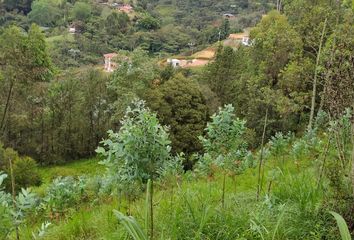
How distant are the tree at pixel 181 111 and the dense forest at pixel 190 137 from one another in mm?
58

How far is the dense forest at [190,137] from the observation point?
2936 mm

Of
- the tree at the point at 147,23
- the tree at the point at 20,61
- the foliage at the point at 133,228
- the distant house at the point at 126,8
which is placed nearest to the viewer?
the foliage at the point at 133,228

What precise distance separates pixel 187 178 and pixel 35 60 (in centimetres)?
2218

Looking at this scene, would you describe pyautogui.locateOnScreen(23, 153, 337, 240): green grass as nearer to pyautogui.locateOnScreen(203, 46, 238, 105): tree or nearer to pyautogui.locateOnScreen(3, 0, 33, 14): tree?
pyautogui.locateOnScreen(203, 46, 238, 105): tree

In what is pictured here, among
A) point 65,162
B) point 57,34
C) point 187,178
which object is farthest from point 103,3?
point 187,178

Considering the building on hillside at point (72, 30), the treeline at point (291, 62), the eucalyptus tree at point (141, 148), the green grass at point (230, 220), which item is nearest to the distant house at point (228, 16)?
the building on hillside at point (72, 30)

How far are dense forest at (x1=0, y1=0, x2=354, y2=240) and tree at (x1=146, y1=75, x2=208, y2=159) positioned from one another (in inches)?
2.3

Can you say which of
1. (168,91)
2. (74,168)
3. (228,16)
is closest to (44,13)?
(228,16)

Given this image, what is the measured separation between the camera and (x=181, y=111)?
17359mm

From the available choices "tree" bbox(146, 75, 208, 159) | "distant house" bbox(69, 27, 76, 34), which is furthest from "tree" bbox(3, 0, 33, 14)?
"tree" bbox(146, 75, 208, 159)

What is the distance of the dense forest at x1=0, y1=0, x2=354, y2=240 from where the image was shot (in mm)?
2936

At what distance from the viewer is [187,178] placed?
6512 mm

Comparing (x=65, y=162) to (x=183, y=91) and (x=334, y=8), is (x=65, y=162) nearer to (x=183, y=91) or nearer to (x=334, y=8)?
(x=183, y=91)

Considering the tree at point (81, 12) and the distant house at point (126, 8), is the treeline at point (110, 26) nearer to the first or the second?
the tree at point (81, 12)
